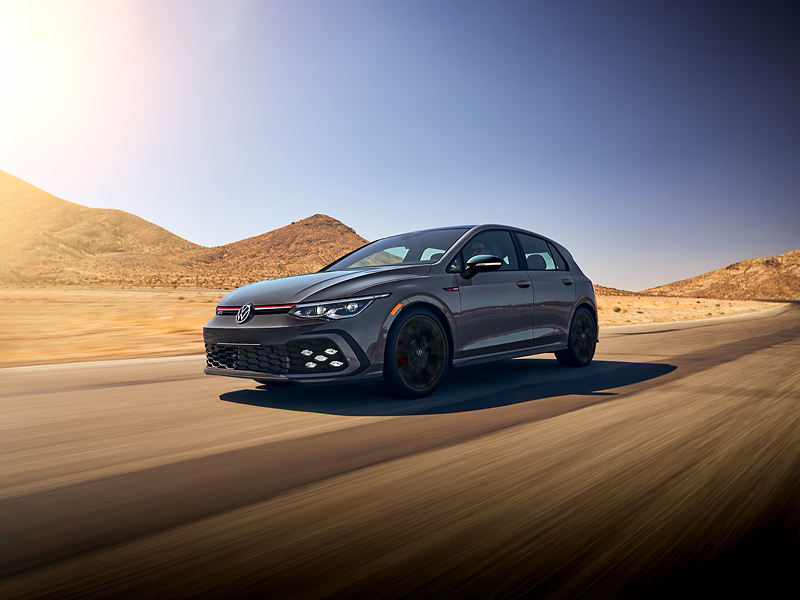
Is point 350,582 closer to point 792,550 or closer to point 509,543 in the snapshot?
point 509,543

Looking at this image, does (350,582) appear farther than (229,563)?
Result: No

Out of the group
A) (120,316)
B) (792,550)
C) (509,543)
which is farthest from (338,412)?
(120,316)

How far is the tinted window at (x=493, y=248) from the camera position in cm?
657

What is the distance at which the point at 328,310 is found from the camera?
520cm

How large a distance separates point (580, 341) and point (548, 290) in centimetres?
109

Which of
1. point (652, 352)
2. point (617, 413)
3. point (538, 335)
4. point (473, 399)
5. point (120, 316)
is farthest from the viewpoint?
point (120, 316)

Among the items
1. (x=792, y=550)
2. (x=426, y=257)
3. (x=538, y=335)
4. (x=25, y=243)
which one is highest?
(x=25, y=243)

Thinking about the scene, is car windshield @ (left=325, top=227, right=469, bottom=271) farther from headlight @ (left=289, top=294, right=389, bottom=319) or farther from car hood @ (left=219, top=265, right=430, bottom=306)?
headlight @ (left=289, top=294, right=389, bottom=319)

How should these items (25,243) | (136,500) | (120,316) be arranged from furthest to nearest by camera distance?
(25,243), (120,316), (136,500)

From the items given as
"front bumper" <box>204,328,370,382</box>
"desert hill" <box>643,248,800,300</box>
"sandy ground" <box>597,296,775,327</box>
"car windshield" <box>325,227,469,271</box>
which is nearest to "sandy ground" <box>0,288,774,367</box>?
"car windshield" <box>325,227,469,271</box>

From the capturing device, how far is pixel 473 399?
575 centimetres

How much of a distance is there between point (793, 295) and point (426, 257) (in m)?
169

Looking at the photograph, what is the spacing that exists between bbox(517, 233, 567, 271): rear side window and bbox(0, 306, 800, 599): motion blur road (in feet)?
6.56

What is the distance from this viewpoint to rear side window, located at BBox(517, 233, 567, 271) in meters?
7.53
